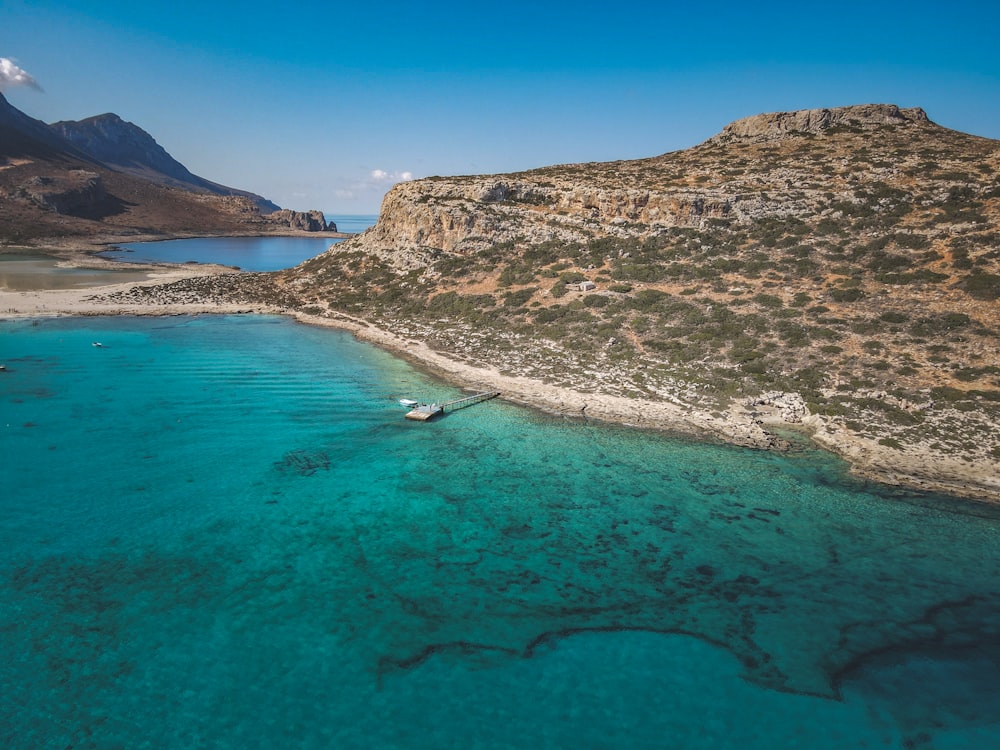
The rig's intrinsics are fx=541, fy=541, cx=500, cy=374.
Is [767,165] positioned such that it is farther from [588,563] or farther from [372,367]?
[588,563]

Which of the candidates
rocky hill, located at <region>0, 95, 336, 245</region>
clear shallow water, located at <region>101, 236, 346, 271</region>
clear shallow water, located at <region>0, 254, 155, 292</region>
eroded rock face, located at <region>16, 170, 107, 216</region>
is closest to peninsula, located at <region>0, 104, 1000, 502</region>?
clear shallow water, located at <region>0, 254, 155, 292</region>

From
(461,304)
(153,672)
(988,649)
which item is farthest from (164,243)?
(988,649)

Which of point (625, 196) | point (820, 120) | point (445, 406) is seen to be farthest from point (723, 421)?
point (820, 120)

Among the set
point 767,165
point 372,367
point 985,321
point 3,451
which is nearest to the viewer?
point 3,451

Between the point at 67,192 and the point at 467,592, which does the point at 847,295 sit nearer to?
the point at 467,592

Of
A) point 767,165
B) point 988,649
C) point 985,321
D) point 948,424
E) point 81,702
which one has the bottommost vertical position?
point 81,702

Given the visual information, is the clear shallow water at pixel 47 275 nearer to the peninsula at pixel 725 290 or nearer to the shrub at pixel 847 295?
the peninsula at pixel 725 290
